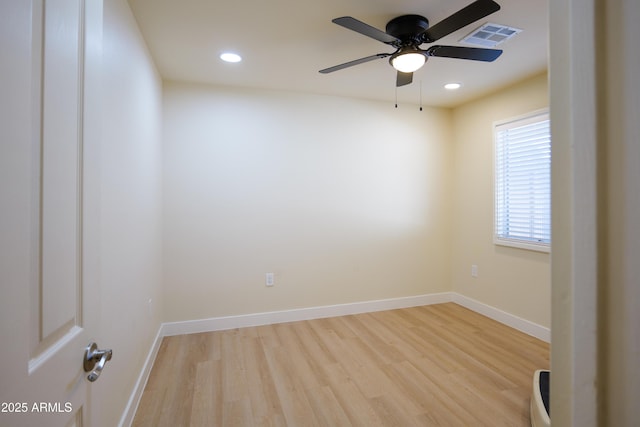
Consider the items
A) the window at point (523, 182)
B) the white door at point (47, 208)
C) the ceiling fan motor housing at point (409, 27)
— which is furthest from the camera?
the window at point (523, 182)

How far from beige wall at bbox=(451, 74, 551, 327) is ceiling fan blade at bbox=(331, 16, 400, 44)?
191 centimetres

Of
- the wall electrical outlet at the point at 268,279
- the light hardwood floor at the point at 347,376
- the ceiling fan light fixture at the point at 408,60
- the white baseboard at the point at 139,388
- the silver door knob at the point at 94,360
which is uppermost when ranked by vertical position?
the ceiling fan light fixture at the point at 408,60

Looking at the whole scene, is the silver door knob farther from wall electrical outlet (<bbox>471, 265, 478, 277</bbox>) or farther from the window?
wall electrical outlet (<bbox>471, 265, 478, 277</bbox>)

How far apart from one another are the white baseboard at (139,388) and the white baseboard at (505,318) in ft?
11.3

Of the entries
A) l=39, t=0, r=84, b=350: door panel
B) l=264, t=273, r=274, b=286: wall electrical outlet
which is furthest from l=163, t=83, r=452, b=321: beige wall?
l=39, t=0, r=84, b=350: door panel

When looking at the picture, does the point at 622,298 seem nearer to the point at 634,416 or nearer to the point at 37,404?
the point at 634,416

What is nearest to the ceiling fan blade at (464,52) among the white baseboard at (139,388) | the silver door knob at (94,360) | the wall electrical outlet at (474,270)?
the silver door knob at (94,360)

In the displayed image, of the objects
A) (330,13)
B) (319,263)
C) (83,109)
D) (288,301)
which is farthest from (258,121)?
(83,109)

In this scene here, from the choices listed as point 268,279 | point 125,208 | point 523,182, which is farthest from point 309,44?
point 523,182

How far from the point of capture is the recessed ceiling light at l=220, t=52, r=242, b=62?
2482 mm

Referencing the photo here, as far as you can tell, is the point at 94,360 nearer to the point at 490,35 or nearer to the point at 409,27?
the point at 409,27

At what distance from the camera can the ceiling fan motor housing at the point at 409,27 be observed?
196 centimetres

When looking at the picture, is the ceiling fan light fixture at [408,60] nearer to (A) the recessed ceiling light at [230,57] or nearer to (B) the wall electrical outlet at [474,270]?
(A) the recessed ceiling light at [230,57]

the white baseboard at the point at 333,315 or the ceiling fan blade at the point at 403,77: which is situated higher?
the ceiling fan blade at the point at 403,77
